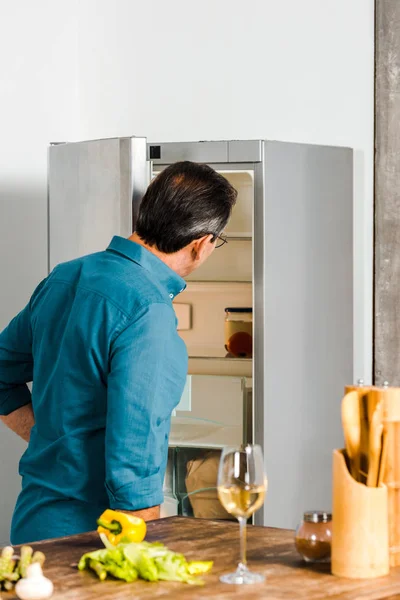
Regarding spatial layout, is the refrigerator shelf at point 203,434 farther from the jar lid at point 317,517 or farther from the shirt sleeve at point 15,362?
the jar lid at point 317,517

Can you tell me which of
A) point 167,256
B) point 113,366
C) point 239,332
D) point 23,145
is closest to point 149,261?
point 167,256

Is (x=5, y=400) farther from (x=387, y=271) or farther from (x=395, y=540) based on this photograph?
(x=387, y=271)

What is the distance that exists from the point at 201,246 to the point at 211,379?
5.31 ft

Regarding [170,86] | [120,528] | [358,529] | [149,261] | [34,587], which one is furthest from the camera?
[170,86]

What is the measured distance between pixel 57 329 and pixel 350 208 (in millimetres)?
1877

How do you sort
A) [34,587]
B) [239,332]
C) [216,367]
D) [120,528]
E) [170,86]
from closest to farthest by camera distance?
[34,587] < [120,528] < [239,332] < [216,367] < [170,86]

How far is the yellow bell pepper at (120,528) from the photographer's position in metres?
1.42

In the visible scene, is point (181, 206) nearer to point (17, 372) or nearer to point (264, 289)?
point (17, 372)

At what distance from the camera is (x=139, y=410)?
5.43 feet

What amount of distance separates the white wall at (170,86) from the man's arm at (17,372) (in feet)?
5.79

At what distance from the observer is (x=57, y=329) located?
185 centimetres

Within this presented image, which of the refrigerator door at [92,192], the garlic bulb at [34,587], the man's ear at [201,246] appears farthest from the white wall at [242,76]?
the garlic bulb at [34,587]

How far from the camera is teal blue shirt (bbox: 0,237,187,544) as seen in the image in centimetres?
167

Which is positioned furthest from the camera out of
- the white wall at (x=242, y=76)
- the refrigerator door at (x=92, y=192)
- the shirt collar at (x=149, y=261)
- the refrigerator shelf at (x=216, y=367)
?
the white wall at (x=242, y=76)
